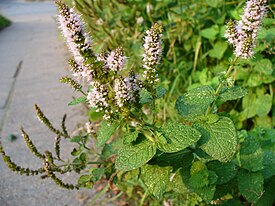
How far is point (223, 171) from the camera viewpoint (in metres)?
1.43

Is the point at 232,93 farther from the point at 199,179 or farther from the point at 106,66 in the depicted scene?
the point at 106,66

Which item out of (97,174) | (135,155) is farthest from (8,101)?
(135,155)

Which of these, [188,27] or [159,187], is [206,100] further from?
[188,27]

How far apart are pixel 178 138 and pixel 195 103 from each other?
0.17 meters

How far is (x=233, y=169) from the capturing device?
4.69 feet

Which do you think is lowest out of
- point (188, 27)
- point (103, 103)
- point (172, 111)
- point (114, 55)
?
point (172, 111)

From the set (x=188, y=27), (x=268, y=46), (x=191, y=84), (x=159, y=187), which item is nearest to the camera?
(x=159, y=187)

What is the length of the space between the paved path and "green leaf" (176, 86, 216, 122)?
0.91 meters

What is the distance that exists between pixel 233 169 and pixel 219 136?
255mm

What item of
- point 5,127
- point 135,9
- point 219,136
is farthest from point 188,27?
point 219,136

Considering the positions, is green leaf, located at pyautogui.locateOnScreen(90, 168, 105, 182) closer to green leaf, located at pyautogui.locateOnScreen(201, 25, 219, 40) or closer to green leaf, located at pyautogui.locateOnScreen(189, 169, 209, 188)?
green leaf, located at pyautogui.locateOnScreen(189, 169, 209, 188)

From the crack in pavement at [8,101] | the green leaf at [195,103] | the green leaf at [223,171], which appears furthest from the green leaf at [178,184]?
the crack in pavement at [8,101]

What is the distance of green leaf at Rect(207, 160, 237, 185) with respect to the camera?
1408mm

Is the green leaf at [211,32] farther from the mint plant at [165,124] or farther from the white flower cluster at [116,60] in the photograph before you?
the white flower cluster at [116,60]
